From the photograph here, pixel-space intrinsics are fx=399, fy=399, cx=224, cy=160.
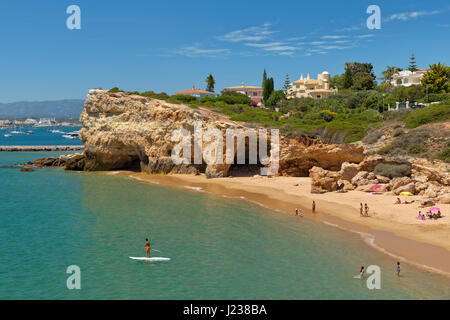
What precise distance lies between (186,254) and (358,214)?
39.5 ft

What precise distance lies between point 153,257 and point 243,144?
23.3 meters

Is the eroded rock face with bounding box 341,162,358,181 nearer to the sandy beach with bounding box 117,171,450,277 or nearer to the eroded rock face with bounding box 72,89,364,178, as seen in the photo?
the sandy beach with bounding box 117,171,450,277

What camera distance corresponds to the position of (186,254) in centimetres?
1848

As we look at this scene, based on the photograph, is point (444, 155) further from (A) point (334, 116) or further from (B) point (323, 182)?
(A) point (334, 116)

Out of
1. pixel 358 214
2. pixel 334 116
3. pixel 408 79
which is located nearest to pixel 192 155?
pixel 358 214

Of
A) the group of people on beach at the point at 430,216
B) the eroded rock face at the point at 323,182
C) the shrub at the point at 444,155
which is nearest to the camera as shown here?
the group of people on beach at the point at 430,216

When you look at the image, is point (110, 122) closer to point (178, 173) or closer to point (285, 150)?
point (178, 173)

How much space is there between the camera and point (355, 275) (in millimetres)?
16062

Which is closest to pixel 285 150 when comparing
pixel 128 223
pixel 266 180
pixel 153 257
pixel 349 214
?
pixel 266 180

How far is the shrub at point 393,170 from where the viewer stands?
103 feet

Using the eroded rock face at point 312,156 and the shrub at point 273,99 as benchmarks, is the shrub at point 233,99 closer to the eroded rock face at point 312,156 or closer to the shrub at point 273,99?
the shrub at point 273,99

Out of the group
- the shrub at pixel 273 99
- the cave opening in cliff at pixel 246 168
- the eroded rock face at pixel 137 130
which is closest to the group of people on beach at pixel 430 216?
the cave opening in cliff at pixel 246 168

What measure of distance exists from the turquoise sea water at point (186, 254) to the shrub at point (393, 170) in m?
11.5
